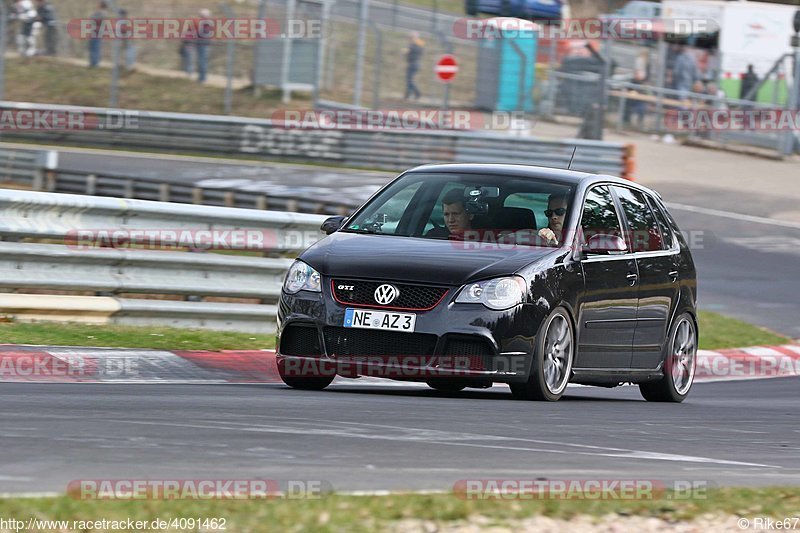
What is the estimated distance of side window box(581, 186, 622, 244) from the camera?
376 inches

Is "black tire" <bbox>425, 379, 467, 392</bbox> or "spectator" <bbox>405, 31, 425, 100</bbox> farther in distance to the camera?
"spectator" <bbox>405, 31, 425, 100</bbox>

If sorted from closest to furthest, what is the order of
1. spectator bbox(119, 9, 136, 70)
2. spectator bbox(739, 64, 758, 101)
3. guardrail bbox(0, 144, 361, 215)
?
guardrail bbox(0, 144, 361, 215) < spectator bbox(739, 64, 758, 101) < spectator bbox(119, 9, 136, 70)

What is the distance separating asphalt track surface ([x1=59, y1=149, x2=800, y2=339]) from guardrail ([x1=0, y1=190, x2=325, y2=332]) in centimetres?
677

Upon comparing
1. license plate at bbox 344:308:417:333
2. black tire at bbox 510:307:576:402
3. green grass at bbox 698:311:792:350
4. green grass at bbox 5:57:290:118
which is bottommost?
green grass at bbox 698:311:792:350

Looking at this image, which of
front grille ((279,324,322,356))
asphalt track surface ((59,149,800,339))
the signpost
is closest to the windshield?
front grille ((279,324,322,356))

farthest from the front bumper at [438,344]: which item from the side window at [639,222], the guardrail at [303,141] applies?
the guardrail at [303,141]

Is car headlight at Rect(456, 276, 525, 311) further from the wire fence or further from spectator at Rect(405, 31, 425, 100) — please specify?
spectator at Rect(405, 31, 425, 100)

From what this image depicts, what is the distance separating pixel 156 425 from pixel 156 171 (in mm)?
20915

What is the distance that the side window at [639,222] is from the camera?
10.2m

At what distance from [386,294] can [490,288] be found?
59cm

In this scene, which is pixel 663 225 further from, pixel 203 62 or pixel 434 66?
pixel 203 62

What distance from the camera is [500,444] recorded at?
21.6 ft

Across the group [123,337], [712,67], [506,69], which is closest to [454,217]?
[123,337]

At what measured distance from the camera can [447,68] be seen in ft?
98.1
